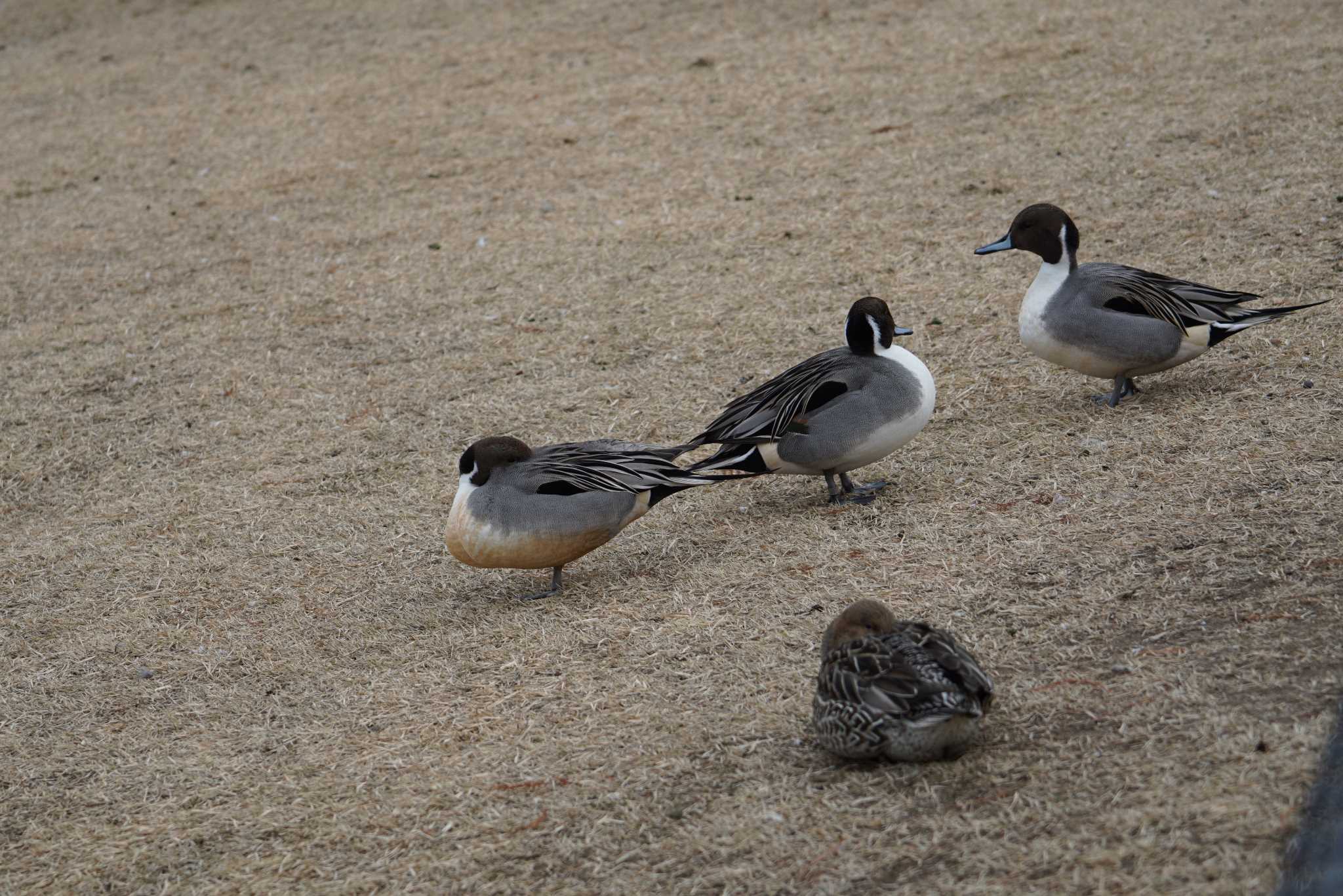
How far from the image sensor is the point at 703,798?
3314 mm

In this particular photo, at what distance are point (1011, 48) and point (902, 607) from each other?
7613 millimetres

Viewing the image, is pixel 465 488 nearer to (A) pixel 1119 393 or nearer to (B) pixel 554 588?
(B) pixel 554 588

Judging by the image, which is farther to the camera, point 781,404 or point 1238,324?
point 1238,324

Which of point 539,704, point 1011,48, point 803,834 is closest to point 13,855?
point 539,704

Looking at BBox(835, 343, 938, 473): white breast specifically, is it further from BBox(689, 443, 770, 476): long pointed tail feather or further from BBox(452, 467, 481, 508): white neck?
BBox(452, 467, 481, 508): white neck

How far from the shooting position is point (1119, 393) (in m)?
5.46

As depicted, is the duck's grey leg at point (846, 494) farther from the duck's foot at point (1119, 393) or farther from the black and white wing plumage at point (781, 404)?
the duck's foot at point (1119, 393)

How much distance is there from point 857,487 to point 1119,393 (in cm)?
120

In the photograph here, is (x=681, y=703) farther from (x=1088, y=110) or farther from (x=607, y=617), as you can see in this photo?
(x=1088, y=110)

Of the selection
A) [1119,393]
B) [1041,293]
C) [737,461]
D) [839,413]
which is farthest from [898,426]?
[1119,393]

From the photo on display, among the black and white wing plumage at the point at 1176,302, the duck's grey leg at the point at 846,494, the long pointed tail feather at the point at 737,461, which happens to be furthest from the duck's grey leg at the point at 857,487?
the black and white wing plumage at the point at 1176,302

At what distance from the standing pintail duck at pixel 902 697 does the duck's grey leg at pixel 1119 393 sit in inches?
97.8

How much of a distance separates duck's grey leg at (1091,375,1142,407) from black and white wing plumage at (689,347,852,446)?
1.21 meters

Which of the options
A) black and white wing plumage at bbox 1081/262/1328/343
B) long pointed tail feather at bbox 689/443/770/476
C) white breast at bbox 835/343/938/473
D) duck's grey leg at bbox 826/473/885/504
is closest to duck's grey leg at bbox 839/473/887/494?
duck's grey leg at bbox 826/473/885/504
